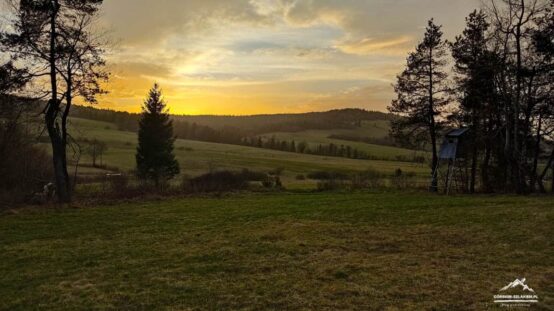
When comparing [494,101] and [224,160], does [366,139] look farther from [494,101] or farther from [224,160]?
[494,101]

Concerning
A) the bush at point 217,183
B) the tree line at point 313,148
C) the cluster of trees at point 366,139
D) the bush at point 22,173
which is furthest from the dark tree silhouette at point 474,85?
the cluster of trees at point 366,139

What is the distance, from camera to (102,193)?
2292cm

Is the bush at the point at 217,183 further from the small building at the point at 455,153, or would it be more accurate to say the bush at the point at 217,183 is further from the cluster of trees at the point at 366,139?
the cluster of trees at the point at 366,139

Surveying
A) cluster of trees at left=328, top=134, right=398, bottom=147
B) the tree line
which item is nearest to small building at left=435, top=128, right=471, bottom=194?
the tree line

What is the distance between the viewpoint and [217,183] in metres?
28.5

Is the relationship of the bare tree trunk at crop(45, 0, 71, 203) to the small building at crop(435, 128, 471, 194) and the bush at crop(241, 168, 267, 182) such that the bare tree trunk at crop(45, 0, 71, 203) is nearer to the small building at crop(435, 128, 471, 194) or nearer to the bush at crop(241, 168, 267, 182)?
the bush at crop(241, 168, 267, 182)

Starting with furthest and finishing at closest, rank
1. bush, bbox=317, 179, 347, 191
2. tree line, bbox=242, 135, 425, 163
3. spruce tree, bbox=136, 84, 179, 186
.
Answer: tree line, bbox=242, 135, 425, 163 < spruce tree, bbox=136, 84, 179, 186 < bush, bbox=317, 179, 347, 191

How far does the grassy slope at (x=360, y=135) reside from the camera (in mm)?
98175

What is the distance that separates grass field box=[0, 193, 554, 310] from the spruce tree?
2515cm

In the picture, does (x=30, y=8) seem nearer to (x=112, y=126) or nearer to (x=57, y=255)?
(x=57, y=255)

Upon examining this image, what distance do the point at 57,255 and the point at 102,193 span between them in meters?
13.4

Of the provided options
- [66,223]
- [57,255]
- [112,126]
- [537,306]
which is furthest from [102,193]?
[112,126]

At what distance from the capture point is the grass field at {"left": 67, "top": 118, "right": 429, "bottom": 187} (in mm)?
62000

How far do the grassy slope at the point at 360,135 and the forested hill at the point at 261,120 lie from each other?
4.59 metres
